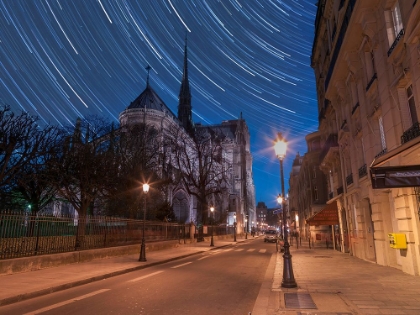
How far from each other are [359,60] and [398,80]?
5833 millimetres

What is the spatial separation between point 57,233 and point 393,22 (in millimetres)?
16972

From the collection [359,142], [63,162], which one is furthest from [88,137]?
[359,142]

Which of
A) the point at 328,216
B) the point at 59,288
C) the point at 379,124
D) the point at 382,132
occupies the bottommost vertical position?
the point at 59,288

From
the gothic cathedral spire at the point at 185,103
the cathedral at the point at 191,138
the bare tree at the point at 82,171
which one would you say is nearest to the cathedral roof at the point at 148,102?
the cathedral at the point at 191,138

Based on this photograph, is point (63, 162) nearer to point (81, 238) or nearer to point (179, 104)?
point (81, 238)

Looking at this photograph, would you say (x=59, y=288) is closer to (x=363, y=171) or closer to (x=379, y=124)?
(x=379, y=124)

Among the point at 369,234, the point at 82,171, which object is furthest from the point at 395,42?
the point at 82,171

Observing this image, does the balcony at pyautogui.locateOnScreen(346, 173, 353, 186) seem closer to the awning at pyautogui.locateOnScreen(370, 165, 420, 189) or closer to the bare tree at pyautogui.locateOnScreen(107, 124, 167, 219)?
the awning at pyautogui.locateOnScreen(370, 165, 420, 189)

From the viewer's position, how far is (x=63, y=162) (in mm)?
27344

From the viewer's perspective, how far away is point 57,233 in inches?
580

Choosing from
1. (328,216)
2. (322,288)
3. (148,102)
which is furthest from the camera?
(148,102)

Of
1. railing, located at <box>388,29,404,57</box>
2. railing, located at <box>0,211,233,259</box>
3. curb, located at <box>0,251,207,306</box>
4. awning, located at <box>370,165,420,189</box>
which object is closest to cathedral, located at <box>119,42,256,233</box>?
railing, located at <box>0,211,233,259</box>

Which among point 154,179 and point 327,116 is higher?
point 327,116

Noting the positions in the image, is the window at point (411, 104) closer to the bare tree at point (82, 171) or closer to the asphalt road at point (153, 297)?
the asphalt road at point (153, 297)
